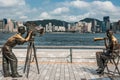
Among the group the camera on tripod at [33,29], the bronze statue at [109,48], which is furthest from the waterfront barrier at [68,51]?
the camera on tripod at [33,29]

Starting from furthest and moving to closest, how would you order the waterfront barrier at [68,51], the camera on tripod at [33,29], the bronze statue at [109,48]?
the waterfront barrier at [68,51], the camera on tripod at [33,29], the bronze statue at [109,48]

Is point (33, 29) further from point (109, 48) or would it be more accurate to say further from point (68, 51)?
point (68, 51)

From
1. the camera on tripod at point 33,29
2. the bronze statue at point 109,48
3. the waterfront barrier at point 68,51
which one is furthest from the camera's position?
the waterfront barrier at point 68,51

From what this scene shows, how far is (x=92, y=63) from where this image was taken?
16.4 meters

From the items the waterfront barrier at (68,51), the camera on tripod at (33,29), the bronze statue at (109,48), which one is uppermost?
the camera on tripod at (33,29)

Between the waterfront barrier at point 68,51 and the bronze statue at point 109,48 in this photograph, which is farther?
the waterfront barrier at point 68,51

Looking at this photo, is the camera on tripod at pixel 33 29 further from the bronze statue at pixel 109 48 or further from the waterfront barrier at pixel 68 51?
the waterfront barrier at pixel 68 51

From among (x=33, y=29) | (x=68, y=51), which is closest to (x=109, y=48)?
(x=33, y=29)

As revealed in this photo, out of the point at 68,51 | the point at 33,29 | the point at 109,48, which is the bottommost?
the point at 68,51

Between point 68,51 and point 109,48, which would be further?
point 68,51

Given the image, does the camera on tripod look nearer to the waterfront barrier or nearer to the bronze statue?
the bronze statue

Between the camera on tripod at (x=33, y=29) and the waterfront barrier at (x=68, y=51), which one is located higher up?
the camera on tripod at (x=33, y=29)

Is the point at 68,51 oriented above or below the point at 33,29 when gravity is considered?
below

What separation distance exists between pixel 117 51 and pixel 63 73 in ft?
7.32
